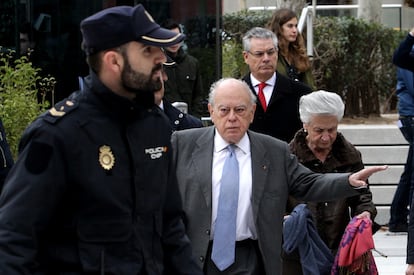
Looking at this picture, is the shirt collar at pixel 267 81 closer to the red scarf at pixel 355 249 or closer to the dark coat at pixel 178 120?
the dark coat at pixel 178 120

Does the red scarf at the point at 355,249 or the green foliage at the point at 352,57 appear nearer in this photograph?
the red scarf at the point at 355,249

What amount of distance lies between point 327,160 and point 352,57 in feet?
27.1

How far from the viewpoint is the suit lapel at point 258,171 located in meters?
6.23

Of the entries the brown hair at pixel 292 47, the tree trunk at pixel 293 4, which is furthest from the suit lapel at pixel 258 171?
the tree trunk at pixel 293 4

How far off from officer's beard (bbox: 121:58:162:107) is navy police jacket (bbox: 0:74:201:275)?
15 mm

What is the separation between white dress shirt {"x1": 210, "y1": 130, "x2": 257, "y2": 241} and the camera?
622cm

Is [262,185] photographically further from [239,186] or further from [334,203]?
[334,203]

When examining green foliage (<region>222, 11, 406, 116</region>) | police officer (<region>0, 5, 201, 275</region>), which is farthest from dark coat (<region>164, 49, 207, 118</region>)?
police officer (<region>0, 5, 201, 275</region>)

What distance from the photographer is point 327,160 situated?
7.02 m

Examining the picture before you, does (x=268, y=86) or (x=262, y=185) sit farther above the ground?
(x=268, y=86)

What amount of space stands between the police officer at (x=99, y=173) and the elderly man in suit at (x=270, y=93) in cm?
426

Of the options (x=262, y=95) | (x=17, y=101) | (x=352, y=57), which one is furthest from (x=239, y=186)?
(x=352, y=57)

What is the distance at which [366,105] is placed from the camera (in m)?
15.4

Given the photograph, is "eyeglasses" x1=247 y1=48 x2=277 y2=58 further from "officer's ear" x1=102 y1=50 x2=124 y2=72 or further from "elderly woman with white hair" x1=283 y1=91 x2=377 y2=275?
"officer's ear" x1=102 y1=50 x2=124 y2=72
